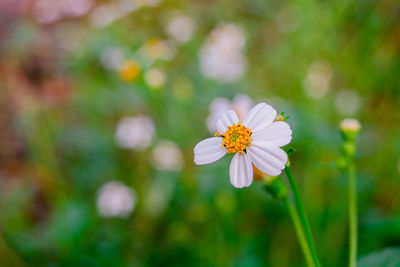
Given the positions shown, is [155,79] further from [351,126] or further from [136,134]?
[351,126]

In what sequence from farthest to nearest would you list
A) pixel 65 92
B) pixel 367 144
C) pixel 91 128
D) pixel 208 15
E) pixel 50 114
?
1. pixel 208 15
2. pixel 65 92
3. pixel 50 114
4. pixel 91 128
5. pixel 367 144

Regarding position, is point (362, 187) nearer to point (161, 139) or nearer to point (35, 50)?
point (161, 139)

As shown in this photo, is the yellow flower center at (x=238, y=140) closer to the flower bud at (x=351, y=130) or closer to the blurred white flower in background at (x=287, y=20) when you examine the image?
the flower bud at (x=351, y=130)

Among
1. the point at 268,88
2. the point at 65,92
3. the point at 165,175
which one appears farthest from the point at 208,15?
the point at 165,175

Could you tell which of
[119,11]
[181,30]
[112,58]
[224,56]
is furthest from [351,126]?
[119,11]

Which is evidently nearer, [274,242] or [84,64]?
[274,242]

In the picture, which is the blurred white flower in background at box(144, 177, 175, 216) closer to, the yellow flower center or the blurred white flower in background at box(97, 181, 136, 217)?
the blurred white flower in background at box(97, 181, 136, 217)

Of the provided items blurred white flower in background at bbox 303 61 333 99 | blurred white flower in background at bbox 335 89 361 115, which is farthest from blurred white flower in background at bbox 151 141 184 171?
blurred white flower in background at bbox 335 89 361 115

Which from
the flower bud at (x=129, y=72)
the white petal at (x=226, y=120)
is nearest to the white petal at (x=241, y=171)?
the white petal at (x=226, y=120)
